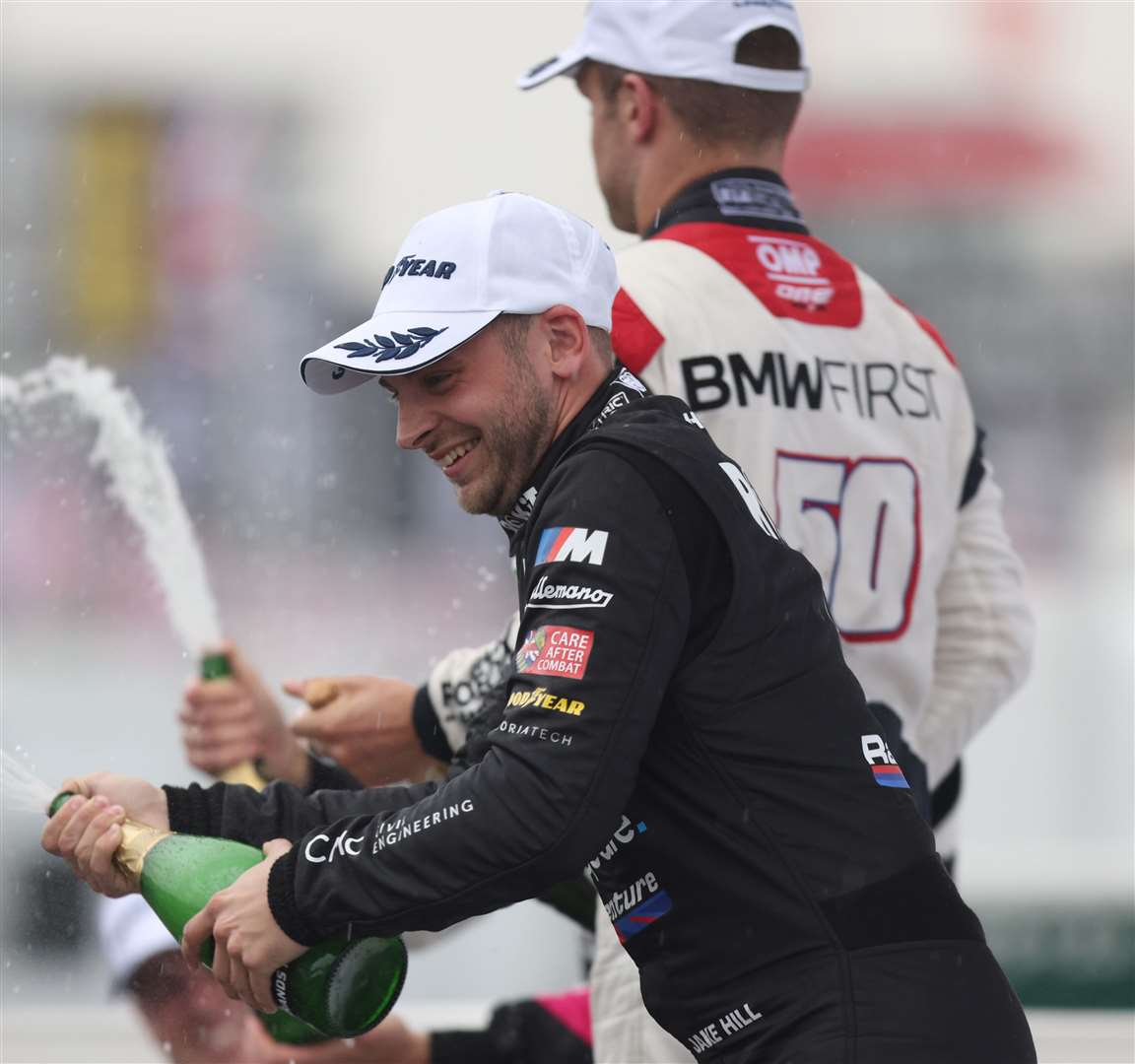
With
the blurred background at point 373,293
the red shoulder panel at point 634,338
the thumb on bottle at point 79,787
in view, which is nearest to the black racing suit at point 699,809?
the thumb on bottle at point 79,787

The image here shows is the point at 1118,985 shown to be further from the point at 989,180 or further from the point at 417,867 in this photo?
the point at 989,180

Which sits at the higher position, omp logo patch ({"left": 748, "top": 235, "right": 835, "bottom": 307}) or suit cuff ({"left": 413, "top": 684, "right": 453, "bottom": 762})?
omp logo patch ({"left": 748, "top": 235, "right": 835, "bottom": 307})

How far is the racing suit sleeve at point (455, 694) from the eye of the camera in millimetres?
2582

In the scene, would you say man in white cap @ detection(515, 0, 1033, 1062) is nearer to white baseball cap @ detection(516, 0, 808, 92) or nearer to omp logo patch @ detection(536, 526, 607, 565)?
white baseball cap @ detection(516, 0, 808, 92)

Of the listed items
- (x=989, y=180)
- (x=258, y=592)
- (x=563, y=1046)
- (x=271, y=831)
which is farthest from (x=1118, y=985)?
(x=989, y=180)

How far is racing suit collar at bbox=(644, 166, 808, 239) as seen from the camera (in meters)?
2.58

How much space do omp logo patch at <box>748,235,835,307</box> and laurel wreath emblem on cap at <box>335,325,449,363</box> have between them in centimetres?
84

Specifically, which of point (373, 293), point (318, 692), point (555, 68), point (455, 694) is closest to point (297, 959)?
point (455, 694)

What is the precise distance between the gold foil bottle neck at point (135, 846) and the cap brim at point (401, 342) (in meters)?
0.54

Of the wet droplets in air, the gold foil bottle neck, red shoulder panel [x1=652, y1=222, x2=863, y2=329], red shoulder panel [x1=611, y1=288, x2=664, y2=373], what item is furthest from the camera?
the wet droplets in air

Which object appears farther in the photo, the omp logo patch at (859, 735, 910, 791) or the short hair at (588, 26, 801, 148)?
the short hair at (588, 26, 801, 148)

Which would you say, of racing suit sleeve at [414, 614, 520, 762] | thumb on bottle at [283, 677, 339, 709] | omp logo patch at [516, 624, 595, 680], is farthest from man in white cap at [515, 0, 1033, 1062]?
omp logo patch at [516, 624, 595, 680]

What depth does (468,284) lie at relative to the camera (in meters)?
1.83

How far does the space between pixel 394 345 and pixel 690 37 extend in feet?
3.15
